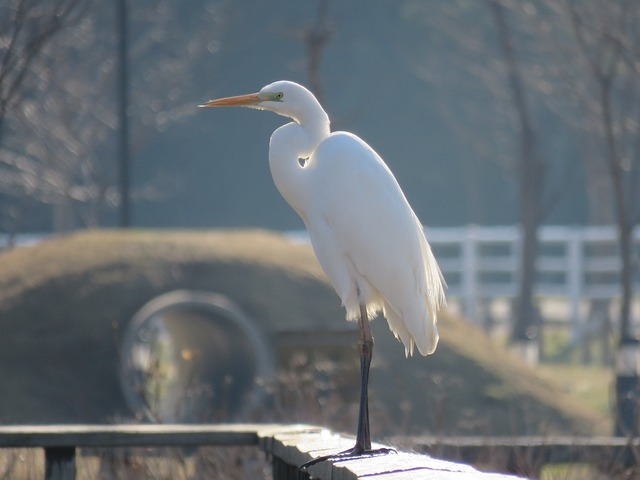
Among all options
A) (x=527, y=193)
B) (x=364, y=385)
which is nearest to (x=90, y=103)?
(x=527, y=193)

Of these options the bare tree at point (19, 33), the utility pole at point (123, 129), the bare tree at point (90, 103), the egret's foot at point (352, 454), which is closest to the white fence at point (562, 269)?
the bare tree at point (90, 103)

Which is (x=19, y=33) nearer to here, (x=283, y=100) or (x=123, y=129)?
(x=283, y=100)

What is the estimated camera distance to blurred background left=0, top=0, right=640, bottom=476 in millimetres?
9867

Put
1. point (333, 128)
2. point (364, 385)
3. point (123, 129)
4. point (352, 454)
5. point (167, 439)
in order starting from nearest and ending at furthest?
point (352, 454)
point (364, 385)
point (167, 439)
point (123, 129)
point (333, 128)

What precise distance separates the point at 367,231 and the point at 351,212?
94mm

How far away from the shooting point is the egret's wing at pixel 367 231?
4.55 metres

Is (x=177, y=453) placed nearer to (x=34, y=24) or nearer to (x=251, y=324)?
(x=34, y=24)

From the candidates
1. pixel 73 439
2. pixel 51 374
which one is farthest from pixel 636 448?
pixel 51 374

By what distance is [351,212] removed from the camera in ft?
14.9

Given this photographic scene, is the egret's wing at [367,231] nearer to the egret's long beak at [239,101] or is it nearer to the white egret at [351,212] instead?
the white egret at [351,212]

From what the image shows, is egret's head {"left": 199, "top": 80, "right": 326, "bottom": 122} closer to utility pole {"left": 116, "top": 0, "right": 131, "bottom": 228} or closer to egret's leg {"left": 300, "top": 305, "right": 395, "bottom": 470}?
egret's leg {"left": 300, "top": 305, "right": 395, "bottom": 470}

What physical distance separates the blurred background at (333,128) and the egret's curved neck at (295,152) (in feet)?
5.83

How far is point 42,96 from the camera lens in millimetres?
→ 18203

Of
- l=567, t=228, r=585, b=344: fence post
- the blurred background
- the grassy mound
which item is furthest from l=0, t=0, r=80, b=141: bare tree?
l=567, t=228, r=585, b=344: fence post
